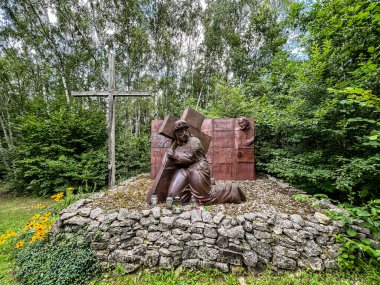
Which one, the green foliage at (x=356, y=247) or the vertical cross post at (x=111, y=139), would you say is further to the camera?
the vertical cross post at (x=111, y=139)

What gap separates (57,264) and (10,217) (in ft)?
12.3

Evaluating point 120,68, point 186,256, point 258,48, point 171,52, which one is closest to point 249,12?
point 258,48

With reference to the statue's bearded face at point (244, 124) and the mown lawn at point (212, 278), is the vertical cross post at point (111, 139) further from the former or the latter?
the statue's bearded face at point (244, 124)

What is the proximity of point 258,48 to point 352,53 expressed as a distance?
10008mm

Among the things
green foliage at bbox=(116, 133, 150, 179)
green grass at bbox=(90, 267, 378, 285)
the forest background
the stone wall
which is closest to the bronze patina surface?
the stone wall

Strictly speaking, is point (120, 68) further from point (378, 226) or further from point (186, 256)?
point (378, 226)

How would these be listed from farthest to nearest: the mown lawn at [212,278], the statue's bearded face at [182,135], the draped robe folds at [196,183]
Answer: the statue's bearded face at [182,135] < the draped robe folds at [196,183] < the mown lawn at [212,278]

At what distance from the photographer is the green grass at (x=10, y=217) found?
2.44 meters

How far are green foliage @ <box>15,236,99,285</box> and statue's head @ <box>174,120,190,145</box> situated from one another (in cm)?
218

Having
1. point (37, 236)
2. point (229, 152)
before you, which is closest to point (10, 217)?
point (37, 236)

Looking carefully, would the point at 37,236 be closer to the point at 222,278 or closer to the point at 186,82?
the point at 222,278

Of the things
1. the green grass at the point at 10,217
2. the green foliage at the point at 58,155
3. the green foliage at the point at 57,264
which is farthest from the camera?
the green foliage at the point at 58,155

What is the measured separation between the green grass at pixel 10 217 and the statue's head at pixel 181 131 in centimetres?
306

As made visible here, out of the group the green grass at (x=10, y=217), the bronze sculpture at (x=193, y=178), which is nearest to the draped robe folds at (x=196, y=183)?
the bronze sculpture at (x=193, y=178)
